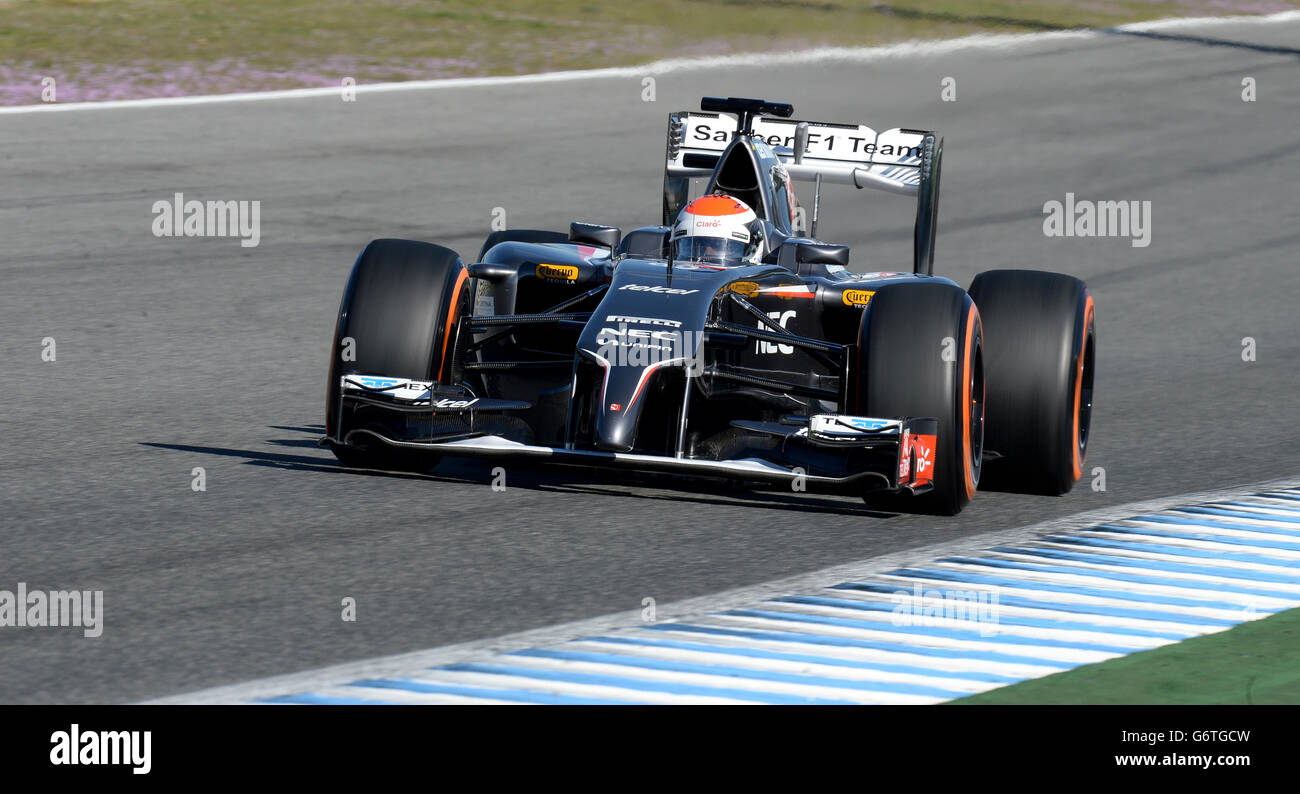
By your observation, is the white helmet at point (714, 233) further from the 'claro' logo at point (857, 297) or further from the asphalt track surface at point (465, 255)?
the asphalt track surface at point (465, 255)

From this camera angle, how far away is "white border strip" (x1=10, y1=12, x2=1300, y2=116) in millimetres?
20078

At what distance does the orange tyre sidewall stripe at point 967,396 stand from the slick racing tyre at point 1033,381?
1.57ft

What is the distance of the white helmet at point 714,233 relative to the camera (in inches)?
329

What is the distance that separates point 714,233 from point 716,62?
16.7m

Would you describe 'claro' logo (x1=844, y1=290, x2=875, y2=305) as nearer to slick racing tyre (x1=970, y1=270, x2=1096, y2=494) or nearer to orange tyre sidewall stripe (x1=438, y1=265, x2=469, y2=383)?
slick racing tyre (x1=970, y1=270, x2=1096, y2=494)

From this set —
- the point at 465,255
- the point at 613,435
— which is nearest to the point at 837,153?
the point at 613,435

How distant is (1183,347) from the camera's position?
12367mm

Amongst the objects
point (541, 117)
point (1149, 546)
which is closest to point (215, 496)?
point (1149, 546)

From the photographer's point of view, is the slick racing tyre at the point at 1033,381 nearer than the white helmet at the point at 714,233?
Yes

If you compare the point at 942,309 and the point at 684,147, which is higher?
the point at 684,147

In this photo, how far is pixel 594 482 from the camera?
25.8 ft

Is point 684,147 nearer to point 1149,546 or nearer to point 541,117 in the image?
point 1149,546

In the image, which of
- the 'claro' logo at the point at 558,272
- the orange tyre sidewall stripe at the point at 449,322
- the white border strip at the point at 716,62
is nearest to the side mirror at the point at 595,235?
the 'claro' logo at the point at 558,272

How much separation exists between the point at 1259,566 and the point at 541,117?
15.0m
